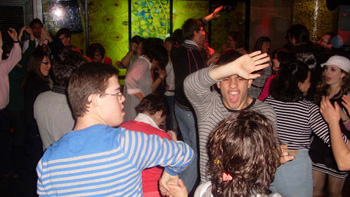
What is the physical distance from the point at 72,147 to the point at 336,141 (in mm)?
1607

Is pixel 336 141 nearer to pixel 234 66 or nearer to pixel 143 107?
pixel 234 66

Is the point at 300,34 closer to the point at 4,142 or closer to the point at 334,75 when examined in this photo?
the point at 334,75

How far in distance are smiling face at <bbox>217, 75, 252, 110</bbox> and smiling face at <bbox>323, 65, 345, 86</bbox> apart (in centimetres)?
169

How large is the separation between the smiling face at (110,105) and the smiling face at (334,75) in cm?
254

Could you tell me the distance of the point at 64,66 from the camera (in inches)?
88.5

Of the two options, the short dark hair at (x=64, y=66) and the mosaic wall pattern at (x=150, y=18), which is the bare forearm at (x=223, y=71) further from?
the mosaic wall pattern at (x=150, y=18)

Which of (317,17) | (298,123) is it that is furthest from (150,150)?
(317,17)

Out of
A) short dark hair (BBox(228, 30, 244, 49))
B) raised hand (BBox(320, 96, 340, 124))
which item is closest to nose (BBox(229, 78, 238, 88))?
raised hand (BBox(320, 96, 340, 124))

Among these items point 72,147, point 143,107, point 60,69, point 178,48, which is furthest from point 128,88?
point 72,147

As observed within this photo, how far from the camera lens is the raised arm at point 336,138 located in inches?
74.9

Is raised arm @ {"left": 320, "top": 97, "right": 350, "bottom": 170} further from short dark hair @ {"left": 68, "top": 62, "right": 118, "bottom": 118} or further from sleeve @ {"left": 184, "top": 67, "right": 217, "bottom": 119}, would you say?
short dark hair @ {"left": 68, "top": 62, "right": 118, "bottom": 118}

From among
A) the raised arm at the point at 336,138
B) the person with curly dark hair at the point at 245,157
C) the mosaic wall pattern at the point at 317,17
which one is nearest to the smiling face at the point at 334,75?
the raised arm at the point at 336,138

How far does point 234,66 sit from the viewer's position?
1545mm

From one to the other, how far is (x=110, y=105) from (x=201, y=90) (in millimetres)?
556
